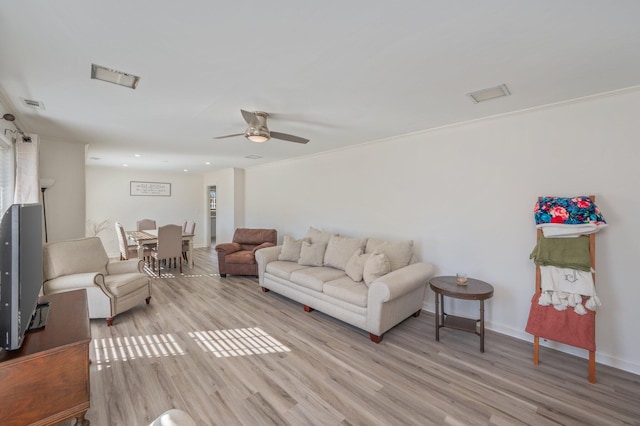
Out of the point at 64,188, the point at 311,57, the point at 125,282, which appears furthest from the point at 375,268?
the point at 64,188

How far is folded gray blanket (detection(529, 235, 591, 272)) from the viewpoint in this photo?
235 centimetres

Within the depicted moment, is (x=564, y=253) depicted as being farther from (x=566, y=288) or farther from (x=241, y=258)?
(x=241, y=258)

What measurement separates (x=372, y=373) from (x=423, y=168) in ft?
8.38

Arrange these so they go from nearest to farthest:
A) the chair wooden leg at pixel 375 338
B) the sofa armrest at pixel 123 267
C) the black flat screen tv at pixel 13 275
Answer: the black flat screen tv at pixel 13 275
the chair wooden leg at pixel 375 338
the sofa armrest at pixel 123 267

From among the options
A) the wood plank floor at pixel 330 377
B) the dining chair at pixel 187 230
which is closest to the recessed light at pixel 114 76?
the wood plank floor at pixel 330 377

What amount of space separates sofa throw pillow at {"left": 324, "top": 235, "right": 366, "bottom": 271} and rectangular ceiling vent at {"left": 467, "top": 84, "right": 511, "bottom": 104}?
2.17m

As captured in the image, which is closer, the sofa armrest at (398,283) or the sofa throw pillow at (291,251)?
the sofa armrest at (398,283)

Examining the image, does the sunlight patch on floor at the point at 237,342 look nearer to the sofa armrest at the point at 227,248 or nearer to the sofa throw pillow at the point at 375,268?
the sofa throw pillow at the point at 375,268

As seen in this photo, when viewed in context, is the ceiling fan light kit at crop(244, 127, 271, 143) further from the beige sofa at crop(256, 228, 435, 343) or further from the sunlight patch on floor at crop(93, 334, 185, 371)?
the sunlight patch on floor at crop(93, 334, 185, 371)

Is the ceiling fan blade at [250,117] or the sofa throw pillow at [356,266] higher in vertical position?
the ceiling fan blade at [250,117]

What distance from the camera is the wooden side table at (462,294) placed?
2.62 metres

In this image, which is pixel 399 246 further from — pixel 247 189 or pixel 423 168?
pixel 247 189

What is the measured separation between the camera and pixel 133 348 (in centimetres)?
268

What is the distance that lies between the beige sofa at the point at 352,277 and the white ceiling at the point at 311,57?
1.68m
